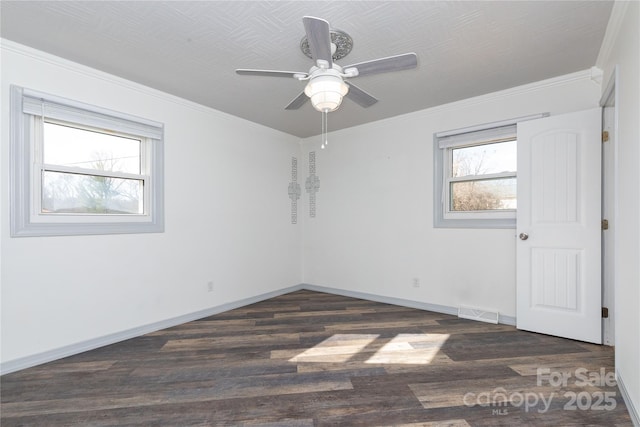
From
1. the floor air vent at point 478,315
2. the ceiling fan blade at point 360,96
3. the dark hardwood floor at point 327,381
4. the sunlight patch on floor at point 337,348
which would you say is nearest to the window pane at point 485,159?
the floor air vent at point 478,315

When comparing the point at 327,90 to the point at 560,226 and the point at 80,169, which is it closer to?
the point at 80,169

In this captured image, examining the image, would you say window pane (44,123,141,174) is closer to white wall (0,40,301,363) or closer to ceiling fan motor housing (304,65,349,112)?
white wall (0,40,301,363)

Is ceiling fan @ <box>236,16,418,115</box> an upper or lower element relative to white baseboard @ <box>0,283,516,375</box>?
upper

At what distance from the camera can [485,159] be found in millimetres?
3338

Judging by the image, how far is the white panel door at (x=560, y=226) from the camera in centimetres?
256

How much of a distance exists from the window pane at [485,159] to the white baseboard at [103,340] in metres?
3.23

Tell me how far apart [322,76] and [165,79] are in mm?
1860

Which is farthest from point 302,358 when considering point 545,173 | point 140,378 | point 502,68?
point 502,68

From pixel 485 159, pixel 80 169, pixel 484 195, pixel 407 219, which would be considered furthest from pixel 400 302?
pixel 80 169

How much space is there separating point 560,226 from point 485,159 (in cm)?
104

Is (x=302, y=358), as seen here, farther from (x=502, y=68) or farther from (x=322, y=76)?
(x=502, y=68)

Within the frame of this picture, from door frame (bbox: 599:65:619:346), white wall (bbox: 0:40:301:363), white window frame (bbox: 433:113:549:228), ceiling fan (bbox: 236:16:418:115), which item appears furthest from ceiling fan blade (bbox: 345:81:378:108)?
white wall (bbox: 0:40:301:363)

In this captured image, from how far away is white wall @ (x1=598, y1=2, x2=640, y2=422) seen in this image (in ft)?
5.25

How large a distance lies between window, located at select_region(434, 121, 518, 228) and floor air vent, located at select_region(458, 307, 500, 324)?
94 cm
